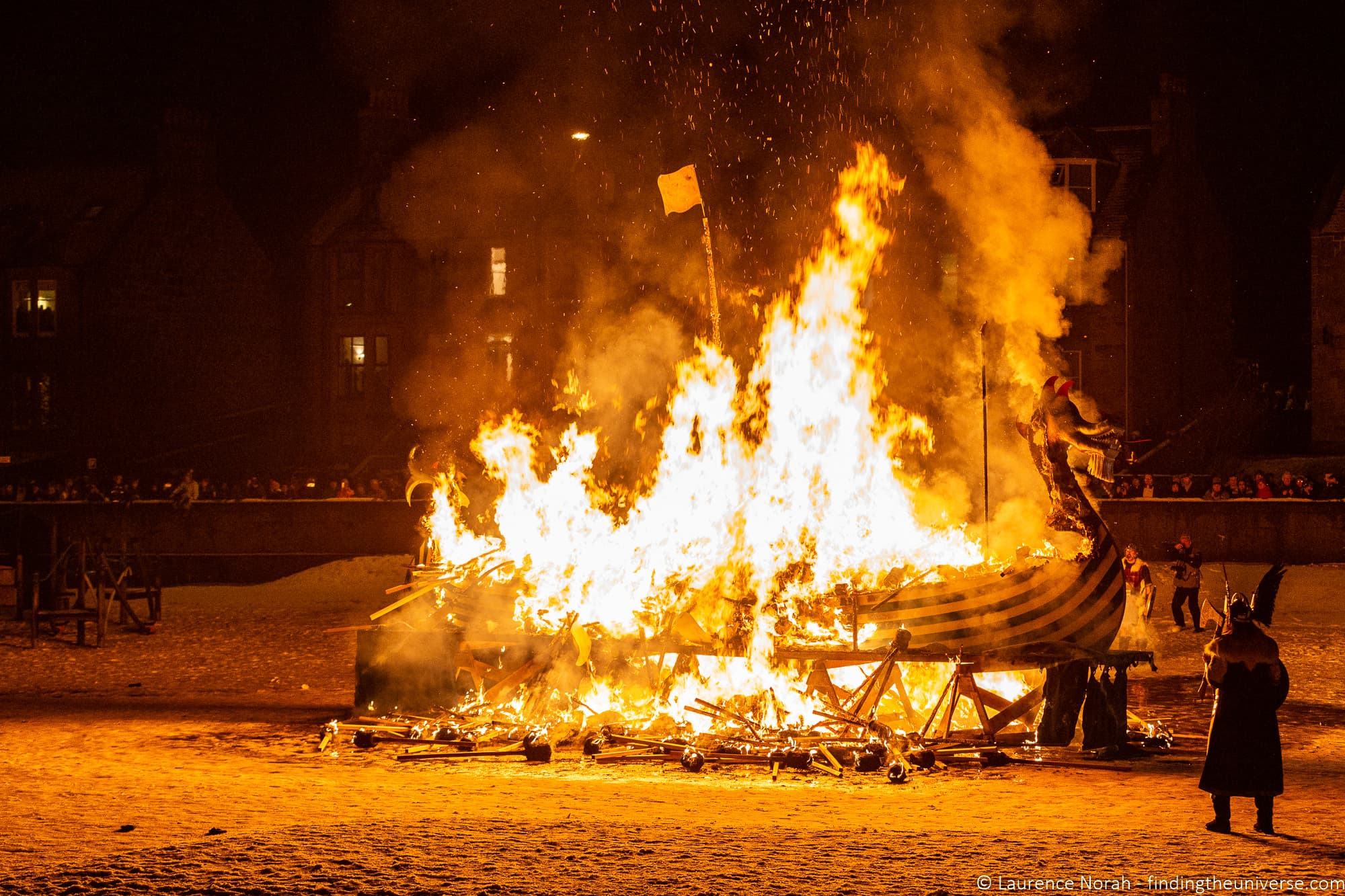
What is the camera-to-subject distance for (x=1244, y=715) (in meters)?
8.83

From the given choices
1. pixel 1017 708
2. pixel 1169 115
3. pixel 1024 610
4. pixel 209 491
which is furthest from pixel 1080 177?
pixel 1017 708

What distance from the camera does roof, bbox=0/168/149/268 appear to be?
46969 millimetres

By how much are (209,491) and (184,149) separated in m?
19.1

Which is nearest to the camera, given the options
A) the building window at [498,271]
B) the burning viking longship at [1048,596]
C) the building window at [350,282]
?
the burning viking longship at [1048,596]

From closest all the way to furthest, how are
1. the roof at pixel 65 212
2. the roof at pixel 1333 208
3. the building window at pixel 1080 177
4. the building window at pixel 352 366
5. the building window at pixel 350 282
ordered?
the roof at pixel 1333 208 < the building window at pixel 1080 177 < the building window at pixel 350 282 < the building window at pixel 352 366 < the roof at pixel 65 212

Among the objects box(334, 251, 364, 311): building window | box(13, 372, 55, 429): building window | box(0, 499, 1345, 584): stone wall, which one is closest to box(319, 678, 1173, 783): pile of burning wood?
box(0, 499, 1345, 584): stone wall

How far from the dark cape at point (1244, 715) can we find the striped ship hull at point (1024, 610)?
301 centimetres

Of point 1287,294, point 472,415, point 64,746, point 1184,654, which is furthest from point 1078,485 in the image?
point 1287,294

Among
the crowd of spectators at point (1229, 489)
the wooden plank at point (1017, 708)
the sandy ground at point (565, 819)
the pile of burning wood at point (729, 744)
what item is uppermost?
the crowd of spectators at point (1229, 489)

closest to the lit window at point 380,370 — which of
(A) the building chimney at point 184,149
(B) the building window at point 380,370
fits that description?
(B) the building window at point 380,370

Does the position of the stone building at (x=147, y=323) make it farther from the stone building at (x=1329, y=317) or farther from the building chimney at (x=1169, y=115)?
the stone building at (x=1329, y=317)

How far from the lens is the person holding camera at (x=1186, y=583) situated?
20641 mm

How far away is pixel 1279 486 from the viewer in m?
30.3

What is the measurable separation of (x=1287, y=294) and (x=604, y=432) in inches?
913
